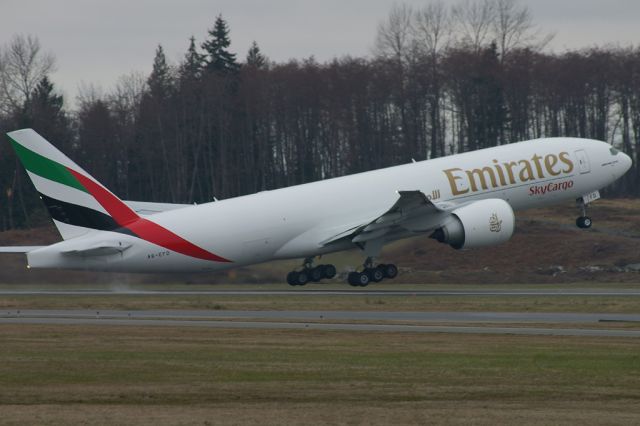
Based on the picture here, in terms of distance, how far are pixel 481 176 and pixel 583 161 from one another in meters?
5.89

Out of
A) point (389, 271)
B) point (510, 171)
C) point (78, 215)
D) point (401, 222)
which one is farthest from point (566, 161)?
point (78, 215)

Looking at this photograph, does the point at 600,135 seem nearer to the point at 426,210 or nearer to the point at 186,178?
the point at 186,178

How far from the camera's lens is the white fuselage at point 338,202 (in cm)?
4769

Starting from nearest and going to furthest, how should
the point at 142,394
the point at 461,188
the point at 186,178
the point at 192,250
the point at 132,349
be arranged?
the point at 142,394 < the point at 132,349 < the point at 192,250 < the point at 461,188 < the point at 186,178

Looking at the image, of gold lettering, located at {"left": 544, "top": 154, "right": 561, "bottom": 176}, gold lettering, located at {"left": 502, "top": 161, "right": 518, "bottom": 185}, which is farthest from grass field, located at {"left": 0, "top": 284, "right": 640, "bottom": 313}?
gold lettering, located at {"left": 544, "top": 154, "right": 561, "bottom": 176}

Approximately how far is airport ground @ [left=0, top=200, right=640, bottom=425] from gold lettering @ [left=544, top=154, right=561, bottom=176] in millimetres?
5170

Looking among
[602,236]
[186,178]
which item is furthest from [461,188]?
[186,178]

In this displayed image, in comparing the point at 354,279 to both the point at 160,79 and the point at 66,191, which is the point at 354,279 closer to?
the point at 66,191

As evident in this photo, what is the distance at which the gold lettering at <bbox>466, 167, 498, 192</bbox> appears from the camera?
52531 millimetres

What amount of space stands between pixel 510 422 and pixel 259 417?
3.95m

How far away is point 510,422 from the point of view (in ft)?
61.2

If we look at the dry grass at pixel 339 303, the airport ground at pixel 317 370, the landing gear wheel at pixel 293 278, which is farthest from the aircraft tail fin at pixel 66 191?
the landing gear wheel at pixel 293 278

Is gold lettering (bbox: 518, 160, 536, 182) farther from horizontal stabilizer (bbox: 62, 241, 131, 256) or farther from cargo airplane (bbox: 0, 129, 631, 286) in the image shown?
horizontal stabilizer (bbox: 62, 241, 131, 256)

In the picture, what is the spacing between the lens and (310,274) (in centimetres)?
5288
